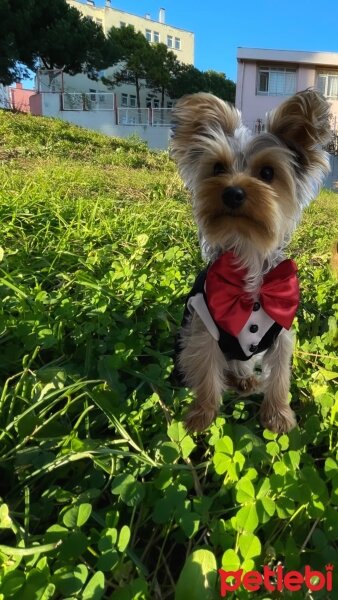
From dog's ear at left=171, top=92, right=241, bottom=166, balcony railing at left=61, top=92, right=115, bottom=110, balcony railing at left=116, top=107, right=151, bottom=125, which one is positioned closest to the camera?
dog's ear at left=171, top=92, right=241, bottom=166

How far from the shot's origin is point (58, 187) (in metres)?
5.29

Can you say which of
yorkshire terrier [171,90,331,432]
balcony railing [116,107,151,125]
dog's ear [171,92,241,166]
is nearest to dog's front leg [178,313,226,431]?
yorkshire terrier [171,90,331,432]

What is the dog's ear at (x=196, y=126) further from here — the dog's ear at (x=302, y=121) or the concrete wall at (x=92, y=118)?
the concrete wall at (x=92, y=118)

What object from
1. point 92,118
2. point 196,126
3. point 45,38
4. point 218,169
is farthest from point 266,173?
point 45,38

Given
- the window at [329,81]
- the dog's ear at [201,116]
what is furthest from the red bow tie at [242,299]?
the window at [329,81]

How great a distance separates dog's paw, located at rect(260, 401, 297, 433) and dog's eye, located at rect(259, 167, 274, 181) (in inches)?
39.9

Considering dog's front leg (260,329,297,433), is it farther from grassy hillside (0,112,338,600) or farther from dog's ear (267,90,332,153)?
dog's ear (267,90,332,153)

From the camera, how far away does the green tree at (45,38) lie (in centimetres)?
2828

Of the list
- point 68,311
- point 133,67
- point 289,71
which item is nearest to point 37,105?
point 289,71

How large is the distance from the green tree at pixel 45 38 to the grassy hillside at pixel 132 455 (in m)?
30.7

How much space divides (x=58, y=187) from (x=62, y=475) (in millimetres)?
4378

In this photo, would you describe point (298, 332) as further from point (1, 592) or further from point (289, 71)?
point (289, 71)

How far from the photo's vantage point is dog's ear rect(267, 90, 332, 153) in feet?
6.51

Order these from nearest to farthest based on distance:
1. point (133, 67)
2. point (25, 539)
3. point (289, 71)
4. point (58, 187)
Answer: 1. point (25, 539)
2. point (58, 187)
3. point (289, 71)
4. point (133, 67)
